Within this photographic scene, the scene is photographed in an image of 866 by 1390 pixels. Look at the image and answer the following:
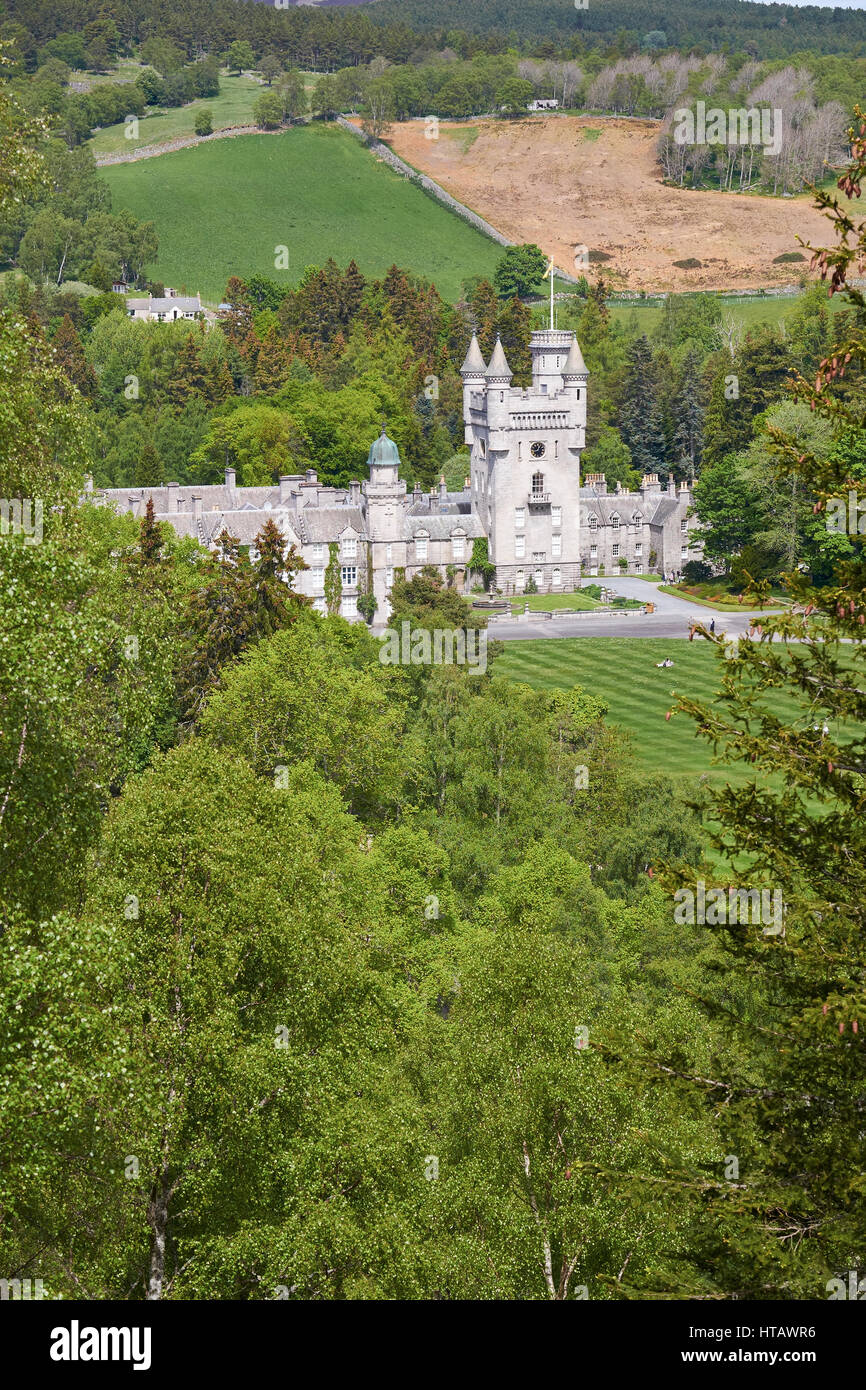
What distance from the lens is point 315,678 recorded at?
43750mm

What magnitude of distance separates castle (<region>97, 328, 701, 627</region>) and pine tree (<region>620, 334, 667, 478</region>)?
9.72 m

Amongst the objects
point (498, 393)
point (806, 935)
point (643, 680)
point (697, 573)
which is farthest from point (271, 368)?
point (806, 935)

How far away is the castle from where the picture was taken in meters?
88.7

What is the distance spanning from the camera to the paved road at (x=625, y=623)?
83.9 meters

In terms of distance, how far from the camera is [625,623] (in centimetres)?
8744

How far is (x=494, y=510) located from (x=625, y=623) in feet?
46.1

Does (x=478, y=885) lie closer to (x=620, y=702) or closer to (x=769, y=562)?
(x=620, y=702)

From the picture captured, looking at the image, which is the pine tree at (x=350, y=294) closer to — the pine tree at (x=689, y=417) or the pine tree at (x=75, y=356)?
the pine tree at (x=75, y=356)

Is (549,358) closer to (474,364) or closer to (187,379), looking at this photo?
(474,364)

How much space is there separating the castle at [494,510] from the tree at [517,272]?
54416mm

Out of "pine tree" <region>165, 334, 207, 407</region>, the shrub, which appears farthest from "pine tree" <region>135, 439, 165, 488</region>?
the shrub

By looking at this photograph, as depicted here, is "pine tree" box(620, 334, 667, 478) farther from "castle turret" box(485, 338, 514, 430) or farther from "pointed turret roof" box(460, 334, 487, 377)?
"castle turret" box(485, 338, 514, 430)

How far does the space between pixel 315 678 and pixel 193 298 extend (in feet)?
392
